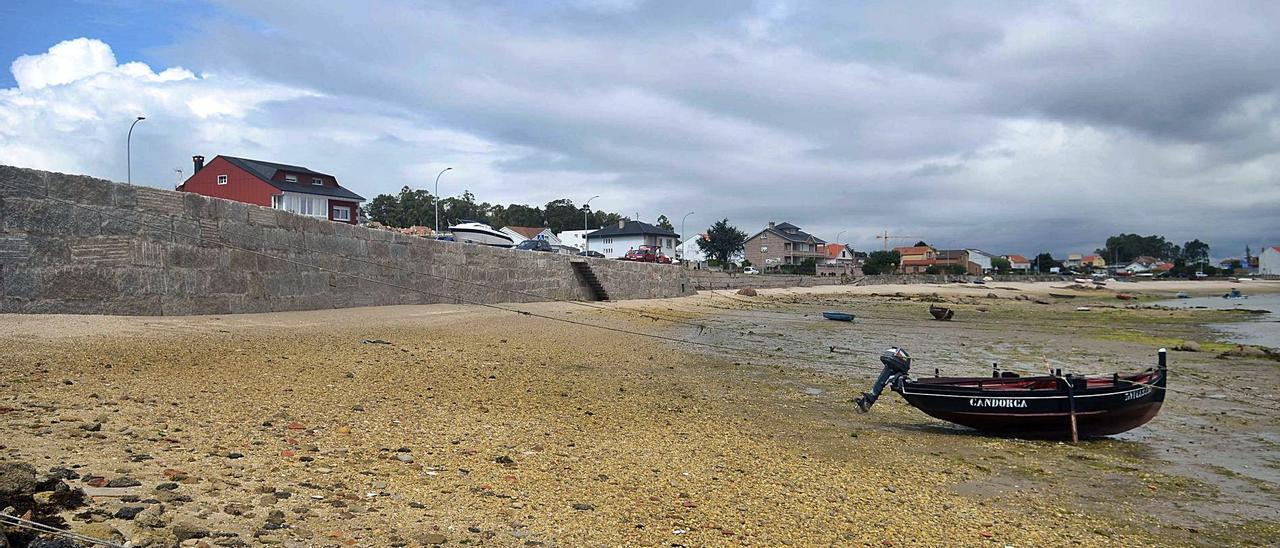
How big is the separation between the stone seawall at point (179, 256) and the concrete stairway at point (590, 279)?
366 inches

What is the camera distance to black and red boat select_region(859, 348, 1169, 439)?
9.62 m

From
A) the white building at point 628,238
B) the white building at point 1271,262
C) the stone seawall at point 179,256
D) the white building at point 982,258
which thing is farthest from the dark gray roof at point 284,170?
the white building at point 1271,262

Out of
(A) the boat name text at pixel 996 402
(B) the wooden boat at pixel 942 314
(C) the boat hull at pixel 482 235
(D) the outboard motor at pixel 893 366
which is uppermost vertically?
(C) the boat hull at pixel 482 235

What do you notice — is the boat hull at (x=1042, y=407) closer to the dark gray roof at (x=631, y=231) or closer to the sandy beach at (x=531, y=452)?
the sandy beach at (x=531, y=452)

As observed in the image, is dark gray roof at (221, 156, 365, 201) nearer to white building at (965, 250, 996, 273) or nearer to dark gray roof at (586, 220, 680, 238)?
dark gray roof at (586, 220, 680, 238)

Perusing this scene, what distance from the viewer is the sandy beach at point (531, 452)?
16.7 feet

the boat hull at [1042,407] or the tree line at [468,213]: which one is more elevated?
the tree line at [468,213]

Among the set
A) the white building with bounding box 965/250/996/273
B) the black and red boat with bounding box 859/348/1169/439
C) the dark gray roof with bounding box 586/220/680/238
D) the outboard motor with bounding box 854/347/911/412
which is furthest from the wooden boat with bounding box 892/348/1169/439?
the white building with bounding box 965/250/996/273

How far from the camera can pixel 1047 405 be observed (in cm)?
963

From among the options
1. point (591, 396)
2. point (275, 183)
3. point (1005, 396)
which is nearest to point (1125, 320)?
point (1005, 396)

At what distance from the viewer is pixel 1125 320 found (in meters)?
34.4

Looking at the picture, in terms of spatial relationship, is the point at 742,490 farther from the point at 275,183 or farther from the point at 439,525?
the point at 275,183

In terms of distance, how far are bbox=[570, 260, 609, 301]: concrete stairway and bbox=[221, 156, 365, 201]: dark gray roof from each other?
24926 mm

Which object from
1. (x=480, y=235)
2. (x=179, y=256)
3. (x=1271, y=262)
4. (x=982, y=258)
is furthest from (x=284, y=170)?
(x=1271, y=262)
